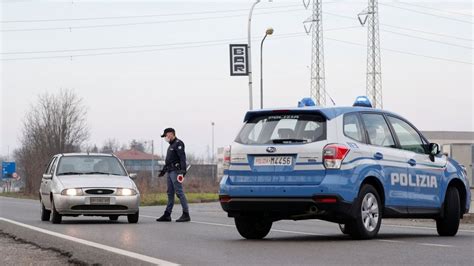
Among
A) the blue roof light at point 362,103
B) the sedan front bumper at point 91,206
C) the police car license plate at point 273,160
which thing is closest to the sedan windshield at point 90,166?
the sedan front bumper at point 91,206

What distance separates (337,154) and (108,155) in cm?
914

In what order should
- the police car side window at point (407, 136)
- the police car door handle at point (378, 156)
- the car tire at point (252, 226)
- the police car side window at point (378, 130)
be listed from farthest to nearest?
the police car side window at point (407, 136)
the car tire at point (252, 226)
the police car side window at point (378, 130)
the police car door handle at point (378, 156)

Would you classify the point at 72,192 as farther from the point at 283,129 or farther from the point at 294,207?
the point at 294,207

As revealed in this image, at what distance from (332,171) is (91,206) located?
776cm

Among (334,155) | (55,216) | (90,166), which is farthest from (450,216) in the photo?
(90,166)

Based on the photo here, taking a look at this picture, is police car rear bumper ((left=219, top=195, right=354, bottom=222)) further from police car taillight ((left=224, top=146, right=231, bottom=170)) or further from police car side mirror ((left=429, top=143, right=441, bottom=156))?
police car side mirror ((left=429, top=143, right=441, bottom=156))

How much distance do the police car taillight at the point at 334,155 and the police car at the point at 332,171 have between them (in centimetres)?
1

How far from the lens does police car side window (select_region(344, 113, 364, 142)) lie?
42.6 feet

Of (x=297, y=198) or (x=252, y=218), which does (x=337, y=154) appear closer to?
(x=297, y=198)

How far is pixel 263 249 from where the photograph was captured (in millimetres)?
11672

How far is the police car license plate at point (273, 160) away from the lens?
12.9m

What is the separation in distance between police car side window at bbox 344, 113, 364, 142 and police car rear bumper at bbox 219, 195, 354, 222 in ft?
3.26

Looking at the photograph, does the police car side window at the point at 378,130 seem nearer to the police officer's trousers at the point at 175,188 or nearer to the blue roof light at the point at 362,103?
the blue roof light at the point at 362,103

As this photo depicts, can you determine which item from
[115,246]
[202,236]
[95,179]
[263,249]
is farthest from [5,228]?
[263,249]
